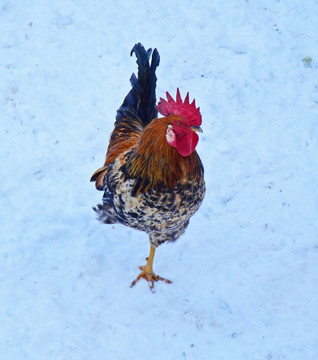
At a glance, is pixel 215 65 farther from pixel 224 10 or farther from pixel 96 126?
pixel 96 126

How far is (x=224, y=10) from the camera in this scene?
6.46 m

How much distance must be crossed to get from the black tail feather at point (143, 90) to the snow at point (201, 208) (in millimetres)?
1105

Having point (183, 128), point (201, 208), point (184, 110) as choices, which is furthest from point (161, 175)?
point (201, 208)

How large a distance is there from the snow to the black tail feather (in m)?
1.10

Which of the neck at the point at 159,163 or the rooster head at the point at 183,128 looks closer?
the rooster head at the point at 183,128

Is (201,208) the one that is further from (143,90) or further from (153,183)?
(153,183)

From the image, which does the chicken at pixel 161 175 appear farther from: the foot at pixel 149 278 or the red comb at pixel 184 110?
the foot at pixel 149 278

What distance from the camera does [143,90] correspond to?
4020 millimetres

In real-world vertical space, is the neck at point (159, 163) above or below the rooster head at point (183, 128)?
below

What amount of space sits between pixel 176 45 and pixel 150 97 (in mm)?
2438

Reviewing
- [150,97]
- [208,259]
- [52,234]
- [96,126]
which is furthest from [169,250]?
[96,126]

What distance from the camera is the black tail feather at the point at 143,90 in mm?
3916

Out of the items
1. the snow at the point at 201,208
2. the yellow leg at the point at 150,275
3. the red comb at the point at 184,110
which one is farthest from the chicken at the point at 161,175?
the snow at the point at 201,208

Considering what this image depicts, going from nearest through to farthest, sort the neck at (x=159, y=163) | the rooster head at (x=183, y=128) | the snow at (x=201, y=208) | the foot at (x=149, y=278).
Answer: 1. the rooster head at (x=183, y=128)
2. the neck at (x=159, y=163)
3. the snow at (x=201, y=208)
4. the foot at (x=149, y=278)
